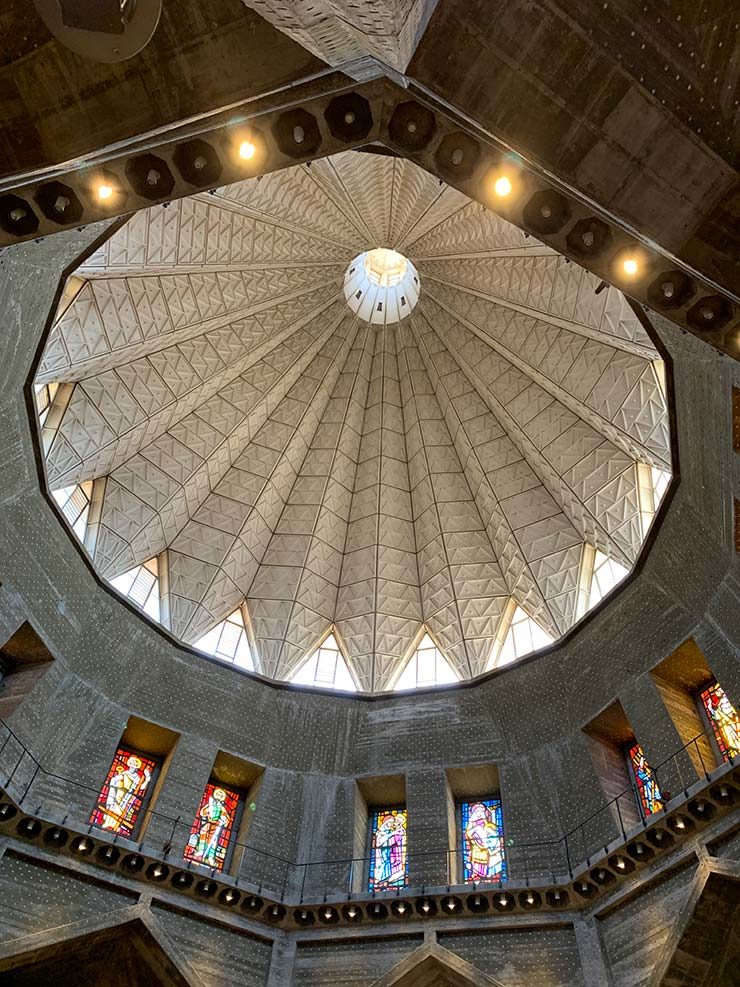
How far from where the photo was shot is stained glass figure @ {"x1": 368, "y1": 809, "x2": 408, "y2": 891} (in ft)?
54.5

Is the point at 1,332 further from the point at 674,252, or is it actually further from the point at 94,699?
the point at 674,252

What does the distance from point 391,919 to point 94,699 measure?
734 cm

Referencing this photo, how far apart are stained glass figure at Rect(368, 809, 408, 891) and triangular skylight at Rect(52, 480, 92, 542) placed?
357 inches

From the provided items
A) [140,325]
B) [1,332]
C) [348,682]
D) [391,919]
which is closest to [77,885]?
[391,919]

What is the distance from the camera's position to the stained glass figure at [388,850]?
1661cm

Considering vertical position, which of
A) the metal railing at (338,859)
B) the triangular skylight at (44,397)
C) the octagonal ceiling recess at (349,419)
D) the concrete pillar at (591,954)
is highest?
the octagonal ceiling recess at (349,419)

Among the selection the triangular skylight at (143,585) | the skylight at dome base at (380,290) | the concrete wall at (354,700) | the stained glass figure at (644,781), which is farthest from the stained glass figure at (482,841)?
the skylight at dome base at (380,290)

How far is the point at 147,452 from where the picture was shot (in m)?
21.6

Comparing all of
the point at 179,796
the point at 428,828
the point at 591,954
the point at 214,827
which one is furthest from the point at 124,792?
the point at 591,954

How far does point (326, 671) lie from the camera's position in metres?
21.3

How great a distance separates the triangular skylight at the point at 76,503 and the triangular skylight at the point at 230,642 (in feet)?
13.0

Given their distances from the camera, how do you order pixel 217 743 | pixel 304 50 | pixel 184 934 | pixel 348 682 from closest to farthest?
pixel 304 50, pixel 184 934, pixel 217 743, pixel 348 682

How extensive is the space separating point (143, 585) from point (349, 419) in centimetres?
753

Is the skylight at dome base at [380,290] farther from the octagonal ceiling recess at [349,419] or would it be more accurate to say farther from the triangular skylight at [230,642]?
the triangular skylight at [230,642]
